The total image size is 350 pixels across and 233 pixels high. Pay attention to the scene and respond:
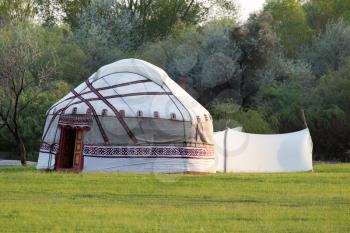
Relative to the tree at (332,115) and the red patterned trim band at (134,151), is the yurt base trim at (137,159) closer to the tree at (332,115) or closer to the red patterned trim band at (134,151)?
the red patterned trim band at (134,151)

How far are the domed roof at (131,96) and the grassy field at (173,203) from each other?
335cm

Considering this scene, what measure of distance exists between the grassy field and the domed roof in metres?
3.35

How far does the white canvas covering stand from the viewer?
23375 millimetres

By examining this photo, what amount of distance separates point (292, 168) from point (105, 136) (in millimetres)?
5501

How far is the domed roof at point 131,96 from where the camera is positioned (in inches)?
830

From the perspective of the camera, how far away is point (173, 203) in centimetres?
1270

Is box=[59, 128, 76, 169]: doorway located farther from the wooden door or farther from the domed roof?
the domed roof

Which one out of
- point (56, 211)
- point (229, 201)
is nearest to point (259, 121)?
point (229, 201)

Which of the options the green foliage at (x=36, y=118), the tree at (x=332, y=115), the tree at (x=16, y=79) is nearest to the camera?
the tree at (x=16, y=79)

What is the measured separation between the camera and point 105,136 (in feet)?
68.8

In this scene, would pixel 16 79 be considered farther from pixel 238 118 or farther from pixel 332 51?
pixel 332 51

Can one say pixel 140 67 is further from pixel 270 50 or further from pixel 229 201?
pixel 270 50

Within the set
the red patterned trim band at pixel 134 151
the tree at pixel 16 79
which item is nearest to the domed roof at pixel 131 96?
the red patterned trim band at pixel 134 151

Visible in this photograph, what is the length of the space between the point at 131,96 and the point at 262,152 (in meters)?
4.40
